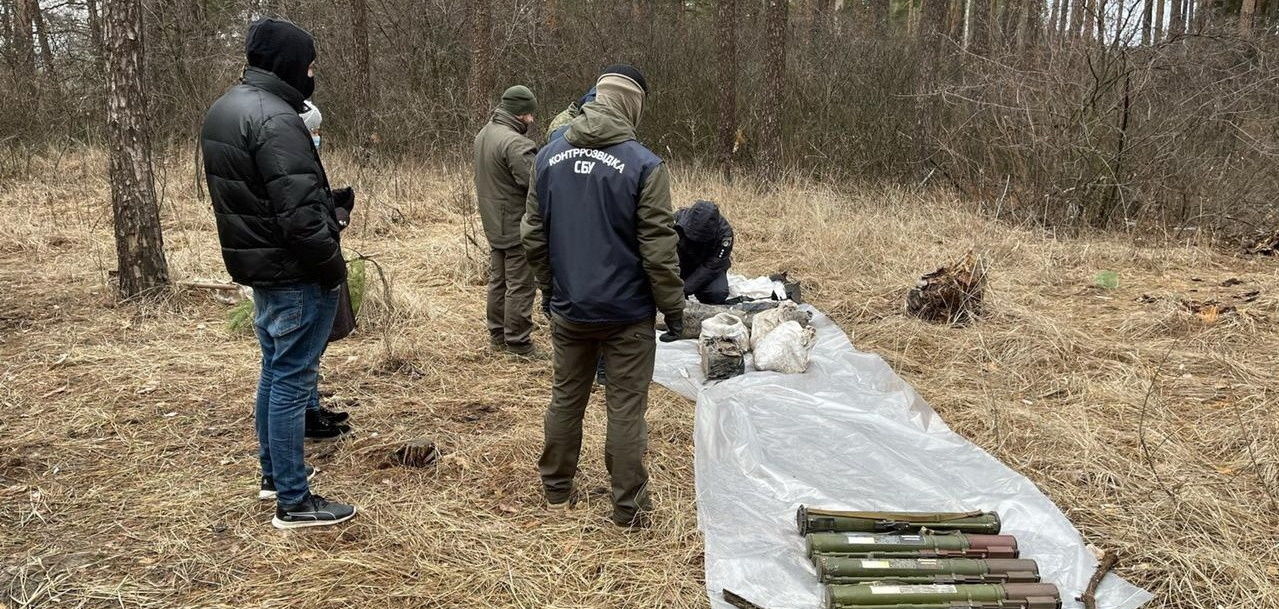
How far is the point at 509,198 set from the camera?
16.3 ft

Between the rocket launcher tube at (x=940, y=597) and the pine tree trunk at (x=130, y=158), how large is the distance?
5183mm

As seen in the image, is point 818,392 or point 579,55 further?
point 579,55

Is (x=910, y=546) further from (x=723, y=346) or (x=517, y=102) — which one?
(x=517, y=102)

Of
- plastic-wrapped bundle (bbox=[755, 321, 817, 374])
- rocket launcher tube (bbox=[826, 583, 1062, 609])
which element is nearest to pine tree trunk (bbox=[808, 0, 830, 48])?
plastic-wrapped bundle (bbox=[755, 321, 817, 374])

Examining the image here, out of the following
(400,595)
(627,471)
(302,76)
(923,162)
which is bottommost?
(400,595)

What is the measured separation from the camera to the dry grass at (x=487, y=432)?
283 centimetres

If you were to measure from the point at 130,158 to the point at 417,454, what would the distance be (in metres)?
3.40

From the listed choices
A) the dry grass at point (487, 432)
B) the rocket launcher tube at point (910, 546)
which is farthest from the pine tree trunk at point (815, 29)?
the rocket launcher tube at point (910, 546)

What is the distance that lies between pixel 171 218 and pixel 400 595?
24.3 ft

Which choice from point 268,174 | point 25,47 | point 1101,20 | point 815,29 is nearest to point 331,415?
point 268,174

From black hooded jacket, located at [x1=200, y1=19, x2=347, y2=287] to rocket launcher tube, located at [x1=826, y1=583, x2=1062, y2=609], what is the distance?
2.00m

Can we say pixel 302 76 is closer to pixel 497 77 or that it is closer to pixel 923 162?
pixel 923 162

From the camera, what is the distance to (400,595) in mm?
2732

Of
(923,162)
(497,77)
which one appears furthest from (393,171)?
(923,162)
